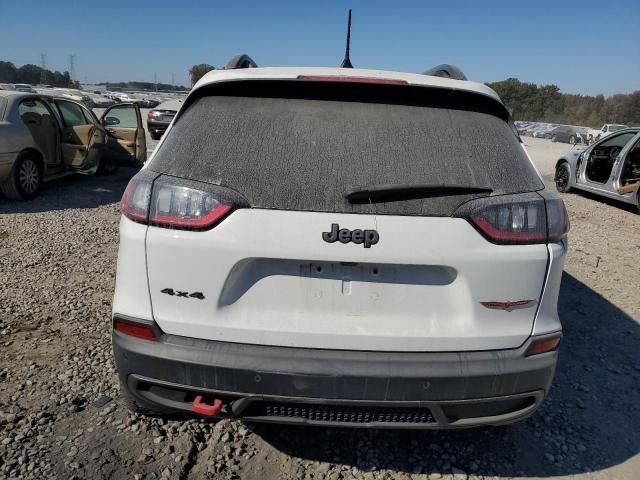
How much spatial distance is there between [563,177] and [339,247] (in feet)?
35.8

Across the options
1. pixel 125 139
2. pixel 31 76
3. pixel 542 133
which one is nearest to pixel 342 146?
pixel 125 139

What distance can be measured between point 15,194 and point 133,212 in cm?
666

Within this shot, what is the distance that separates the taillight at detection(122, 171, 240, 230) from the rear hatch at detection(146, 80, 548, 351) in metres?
0.03

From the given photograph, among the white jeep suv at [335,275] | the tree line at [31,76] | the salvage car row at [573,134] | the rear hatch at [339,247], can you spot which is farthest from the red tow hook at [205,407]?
the tree line at [31,76]

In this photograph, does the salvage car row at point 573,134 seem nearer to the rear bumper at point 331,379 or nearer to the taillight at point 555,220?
the taillight at point 555,220

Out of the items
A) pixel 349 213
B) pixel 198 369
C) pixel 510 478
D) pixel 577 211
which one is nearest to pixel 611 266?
pixel 577 211

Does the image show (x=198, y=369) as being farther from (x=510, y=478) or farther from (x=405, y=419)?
(x=510, y=478)

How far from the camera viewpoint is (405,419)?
1899 mm

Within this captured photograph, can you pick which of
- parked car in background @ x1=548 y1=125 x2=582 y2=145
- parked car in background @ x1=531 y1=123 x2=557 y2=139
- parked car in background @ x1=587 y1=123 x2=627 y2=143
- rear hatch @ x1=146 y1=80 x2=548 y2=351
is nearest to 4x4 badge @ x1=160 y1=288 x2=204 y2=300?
rear hatch @ x1=146 y1=80 x2=548 y2=351

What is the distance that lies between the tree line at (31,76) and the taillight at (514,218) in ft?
311

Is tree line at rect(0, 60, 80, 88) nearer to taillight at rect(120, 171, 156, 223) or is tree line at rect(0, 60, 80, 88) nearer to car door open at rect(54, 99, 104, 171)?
car door open at rect(54, 99, 104, 171)

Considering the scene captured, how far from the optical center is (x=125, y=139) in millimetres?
9453

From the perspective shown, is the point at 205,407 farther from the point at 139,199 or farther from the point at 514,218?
the point at 514,218

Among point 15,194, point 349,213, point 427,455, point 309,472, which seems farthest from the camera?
point 15,194
